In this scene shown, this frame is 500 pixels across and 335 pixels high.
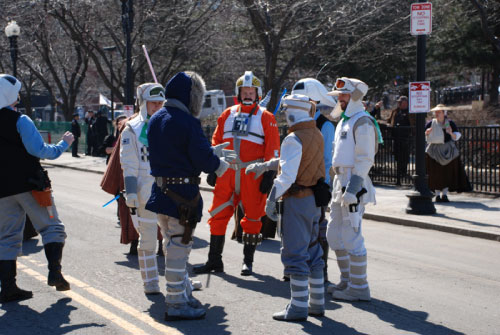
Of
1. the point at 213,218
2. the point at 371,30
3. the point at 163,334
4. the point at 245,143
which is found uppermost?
the point at 371,30

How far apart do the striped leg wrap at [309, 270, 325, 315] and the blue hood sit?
1.77m

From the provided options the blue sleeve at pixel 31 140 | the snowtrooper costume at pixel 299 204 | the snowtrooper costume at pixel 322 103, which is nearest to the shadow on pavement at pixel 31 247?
the blue sleeve at pixel 31 140

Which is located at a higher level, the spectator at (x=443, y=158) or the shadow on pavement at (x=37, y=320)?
the spectator at (x=443, y=158)

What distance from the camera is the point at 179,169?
5.54 metres

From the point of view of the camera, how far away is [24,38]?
104 ft

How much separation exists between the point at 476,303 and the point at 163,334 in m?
2.98

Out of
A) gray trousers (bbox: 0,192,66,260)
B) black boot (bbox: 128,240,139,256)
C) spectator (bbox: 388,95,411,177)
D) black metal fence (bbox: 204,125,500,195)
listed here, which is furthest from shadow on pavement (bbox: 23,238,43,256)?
spectator (bbox: 388,95,411,177)

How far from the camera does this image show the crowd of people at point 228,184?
5.57 m

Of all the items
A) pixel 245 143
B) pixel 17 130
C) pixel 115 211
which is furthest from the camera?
pixel 115 211

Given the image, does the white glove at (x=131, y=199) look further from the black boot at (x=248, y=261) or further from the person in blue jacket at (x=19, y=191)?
the black boot at (x=248, y=261)

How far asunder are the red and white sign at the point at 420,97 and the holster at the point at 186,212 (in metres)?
7.06

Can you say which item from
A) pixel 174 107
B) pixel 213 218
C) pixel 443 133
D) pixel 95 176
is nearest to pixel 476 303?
pixel 213 218

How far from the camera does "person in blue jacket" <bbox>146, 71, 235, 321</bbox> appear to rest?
548cm

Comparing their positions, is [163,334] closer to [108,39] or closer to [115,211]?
[115,211]
